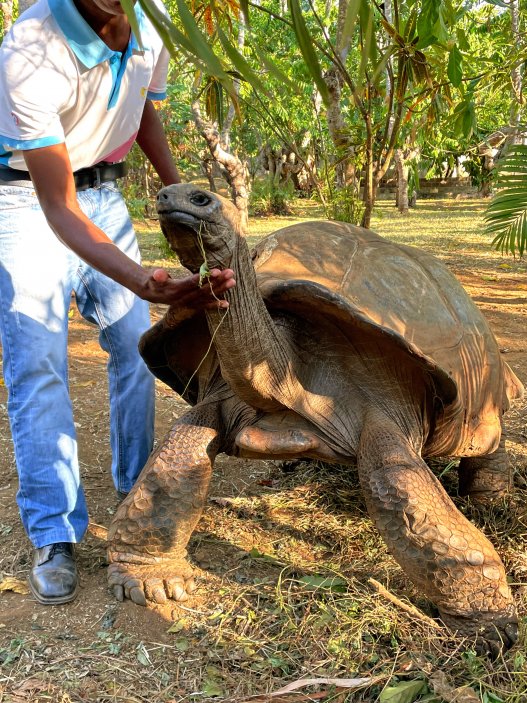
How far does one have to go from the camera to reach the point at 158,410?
4.19 m

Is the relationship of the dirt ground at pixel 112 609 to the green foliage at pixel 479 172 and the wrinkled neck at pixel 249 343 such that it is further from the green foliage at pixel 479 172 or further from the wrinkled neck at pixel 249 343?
the green foliage at pixel 479 172

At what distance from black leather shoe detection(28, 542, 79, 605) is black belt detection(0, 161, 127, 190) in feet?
4.11

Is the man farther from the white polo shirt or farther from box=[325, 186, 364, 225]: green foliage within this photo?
box=[325, 186, 364, 225]: green foliage

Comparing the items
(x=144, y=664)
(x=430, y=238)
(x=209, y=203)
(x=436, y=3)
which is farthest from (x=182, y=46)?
(x=430, y=238)

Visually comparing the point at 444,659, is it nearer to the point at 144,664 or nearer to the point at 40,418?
the point at 144,664

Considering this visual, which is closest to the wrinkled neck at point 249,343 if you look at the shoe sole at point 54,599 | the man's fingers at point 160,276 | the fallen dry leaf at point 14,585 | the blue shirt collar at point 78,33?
the man's fingers at point 160,276

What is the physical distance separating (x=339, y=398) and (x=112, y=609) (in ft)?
3.38

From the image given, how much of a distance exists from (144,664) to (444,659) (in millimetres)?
857

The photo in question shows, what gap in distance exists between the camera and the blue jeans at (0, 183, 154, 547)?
234 cm

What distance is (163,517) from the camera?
236 cm

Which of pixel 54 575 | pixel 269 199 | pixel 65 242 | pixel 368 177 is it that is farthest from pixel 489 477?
pixel 269 199

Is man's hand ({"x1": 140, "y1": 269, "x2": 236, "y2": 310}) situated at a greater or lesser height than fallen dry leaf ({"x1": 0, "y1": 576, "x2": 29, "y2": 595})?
greater

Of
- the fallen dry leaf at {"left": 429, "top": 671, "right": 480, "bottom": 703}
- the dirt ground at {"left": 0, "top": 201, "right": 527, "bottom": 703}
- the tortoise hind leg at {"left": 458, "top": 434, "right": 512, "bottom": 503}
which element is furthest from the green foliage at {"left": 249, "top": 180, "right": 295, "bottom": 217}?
the fallen dry leaf at {"left": 429, "top": 671, "right": 480, "bottom": 703}

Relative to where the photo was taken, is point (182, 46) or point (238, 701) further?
point (238, 701)
